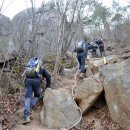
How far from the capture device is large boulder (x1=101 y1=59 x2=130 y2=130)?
6.99 m

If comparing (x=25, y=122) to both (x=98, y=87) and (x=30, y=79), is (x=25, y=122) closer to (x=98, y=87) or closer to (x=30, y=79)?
(x=30, y=79)

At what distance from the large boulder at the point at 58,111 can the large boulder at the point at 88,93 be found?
31cm

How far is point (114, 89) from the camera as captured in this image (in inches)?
296

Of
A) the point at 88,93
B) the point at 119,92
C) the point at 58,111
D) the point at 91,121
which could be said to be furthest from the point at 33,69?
the point at 119,92

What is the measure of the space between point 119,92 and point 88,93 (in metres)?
1.21

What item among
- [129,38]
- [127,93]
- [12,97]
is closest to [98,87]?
[127,93]

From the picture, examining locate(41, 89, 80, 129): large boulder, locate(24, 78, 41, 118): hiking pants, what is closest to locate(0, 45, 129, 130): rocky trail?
locate(41, 89, 80, 129): large boulder

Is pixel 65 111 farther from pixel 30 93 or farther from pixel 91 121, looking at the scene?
pixel 30 93

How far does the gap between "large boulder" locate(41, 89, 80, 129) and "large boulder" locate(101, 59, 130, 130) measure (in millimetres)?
1007

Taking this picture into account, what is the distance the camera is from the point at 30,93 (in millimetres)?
7773

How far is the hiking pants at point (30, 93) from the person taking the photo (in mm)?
7555

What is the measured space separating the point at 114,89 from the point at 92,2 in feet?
68.2

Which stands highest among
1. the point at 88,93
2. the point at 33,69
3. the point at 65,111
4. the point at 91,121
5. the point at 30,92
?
the point at 33,69

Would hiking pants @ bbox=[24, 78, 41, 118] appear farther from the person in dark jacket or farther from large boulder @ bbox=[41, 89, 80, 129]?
large boulder @ bbox=[41, 89, 80, 129]
